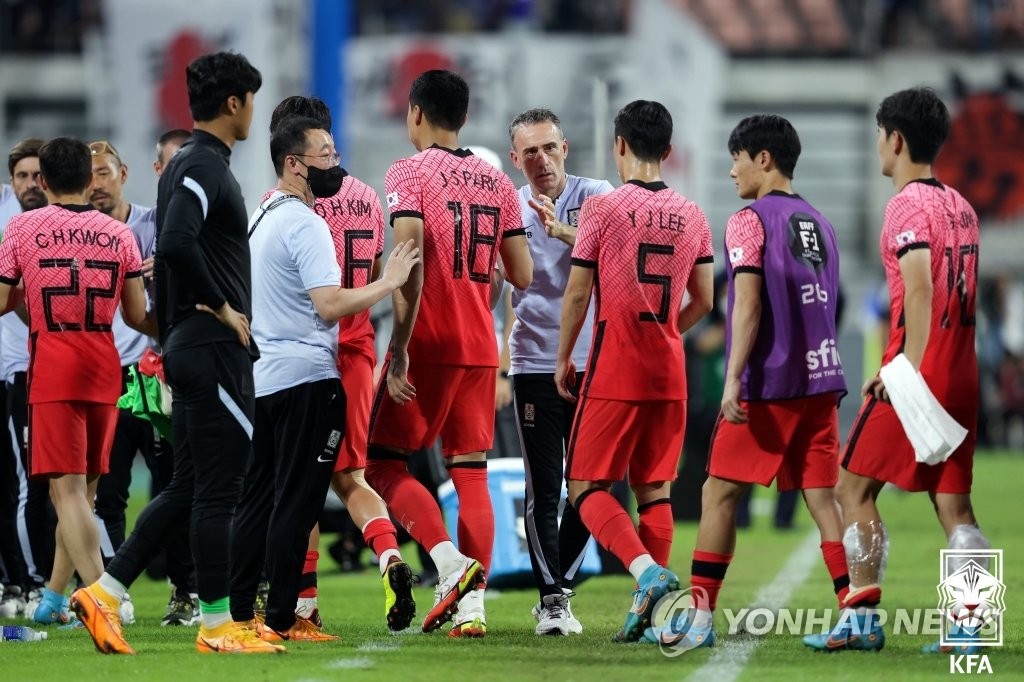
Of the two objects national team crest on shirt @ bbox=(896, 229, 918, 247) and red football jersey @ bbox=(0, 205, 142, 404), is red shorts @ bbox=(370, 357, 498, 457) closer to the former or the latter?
red football jersey @ bbox=(0, 205, 142, 404)

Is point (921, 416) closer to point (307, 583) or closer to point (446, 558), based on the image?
point (446, 558)

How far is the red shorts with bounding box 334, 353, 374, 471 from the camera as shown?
7531 millimetres

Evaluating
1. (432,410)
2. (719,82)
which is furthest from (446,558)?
(719,82)

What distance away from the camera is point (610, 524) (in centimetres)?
720

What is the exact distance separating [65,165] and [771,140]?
320cm

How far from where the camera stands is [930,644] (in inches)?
281

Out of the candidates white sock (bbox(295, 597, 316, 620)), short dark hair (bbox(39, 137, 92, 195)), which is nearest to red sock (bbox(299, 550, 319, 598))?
white sock (bbox(295, 597, 316, 620))

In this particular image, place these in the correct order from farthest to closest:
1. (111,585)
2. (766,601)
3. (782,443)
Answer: (766,601) → (782,443) → (111,585)

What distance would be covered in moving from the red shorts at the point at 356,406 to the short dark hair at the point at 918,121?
2434mm

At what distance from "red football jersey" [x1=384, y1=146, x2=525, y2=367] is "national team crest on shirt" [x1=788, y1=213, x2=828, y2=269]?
1.32 meters

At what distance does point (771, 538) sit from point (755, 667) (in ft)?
24.0

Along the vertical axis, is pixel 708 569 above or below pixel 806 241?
below

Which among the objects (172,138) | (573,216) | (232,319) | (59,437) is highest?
(172,138)
